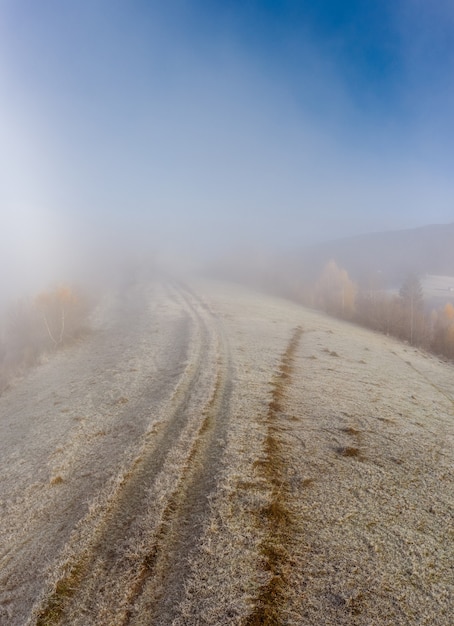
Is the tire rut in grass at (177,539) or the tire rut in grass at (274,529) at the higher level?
the tire rut in grass at (274,529)

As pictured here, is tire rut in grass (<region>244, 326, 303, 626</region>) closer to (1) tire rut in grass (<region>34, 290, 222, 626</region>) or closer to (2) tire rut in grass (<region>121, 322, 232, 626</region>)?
(2) tire rut in grass (<region>121, 322, 232, 626</region>)

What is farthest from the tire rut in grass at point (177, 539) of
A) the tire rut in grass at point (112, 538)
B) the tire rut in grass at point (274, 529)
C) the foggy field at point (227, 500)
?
the tire rut in grass at point (274, 529)

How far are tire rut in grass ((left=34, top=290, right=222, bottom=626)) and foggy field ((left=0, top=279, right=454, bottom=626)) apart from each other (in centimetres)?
3

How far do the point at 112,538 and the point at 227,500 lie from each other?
6.91 feet

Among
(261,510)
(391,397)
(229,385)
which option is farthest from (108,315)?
(261,510)

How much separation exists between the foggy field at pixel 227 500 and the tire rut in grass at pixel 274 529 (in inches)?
1.0

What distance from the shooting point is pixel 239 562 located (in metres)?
4.98

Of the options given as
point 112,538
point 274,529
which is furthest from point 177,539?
point 274,529

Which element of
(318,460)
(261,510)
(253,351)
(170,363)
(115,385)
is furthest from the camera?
(253,351)

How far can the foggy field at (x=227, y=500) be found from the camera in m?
4.49

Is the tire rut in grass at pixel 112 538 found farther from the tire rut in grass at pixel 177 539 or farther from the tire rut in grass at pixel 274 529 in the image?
the tire rut in grass at pixel 274 529

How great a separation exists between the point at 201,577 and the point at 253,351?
44.1 ft

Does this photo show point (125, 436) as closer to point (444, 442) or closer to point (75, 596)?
point (75, 596)

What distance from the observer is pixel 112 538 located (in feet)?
18.4
